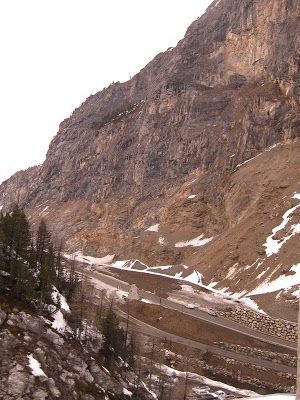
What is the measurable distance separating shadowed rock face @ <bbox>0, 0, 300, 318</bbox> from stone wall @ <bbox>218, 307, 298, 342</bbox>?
16.1 metres

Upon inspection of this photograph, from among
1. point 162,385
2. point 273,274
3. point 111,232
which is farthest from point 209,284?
point 111,232

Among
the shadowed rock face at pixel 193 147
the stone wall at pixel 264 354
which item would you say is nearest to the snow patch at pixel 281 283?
the shadowed rock face at pixel 193 147

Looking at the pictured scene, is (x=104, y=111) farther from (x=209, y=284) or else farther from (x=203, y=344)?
(x=203, y=344)

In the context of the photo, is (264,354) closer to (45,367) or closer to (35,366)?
(45,367)

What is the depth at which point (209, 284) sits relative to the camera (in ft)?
240

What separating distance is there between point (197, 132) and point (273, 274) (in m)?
72.7

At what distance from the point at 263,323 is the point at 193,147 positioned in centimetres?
7925

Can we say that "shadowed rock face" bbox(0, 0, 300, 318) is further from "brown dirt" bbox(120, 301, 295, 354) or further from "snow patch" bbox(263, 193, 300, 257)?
"brown dirt" bbox(120, 301, 295, 354)

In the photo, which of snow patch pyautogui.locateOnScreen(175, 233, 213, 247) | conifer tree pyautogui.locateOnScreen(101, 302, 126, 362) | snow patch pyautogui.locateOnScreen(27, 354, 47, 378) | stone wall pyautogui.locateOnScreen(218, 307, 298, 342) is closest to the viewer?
snow patch pyautogui.locateOnScreen(27, 354, 47, 378)

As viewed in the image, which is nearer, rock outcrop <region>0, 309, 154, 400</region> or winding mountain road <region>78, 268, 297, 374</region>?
rock outcrop <region>0, 309, 154, 400</region>

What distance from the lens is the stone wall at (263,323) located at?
51219 millimetres

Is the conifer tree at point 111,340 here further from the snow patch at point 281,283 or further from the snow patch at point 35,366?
the snow patch at point 281,283

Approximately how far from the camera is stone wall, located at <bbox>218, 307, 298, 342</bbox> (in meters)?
51.2

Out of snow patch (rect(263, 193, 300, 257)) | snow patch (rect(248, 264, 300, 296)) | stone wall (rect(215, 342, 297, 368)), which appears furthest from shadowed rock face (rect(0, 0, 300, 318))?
stone wall (rect(215, 342, 297, 368))
